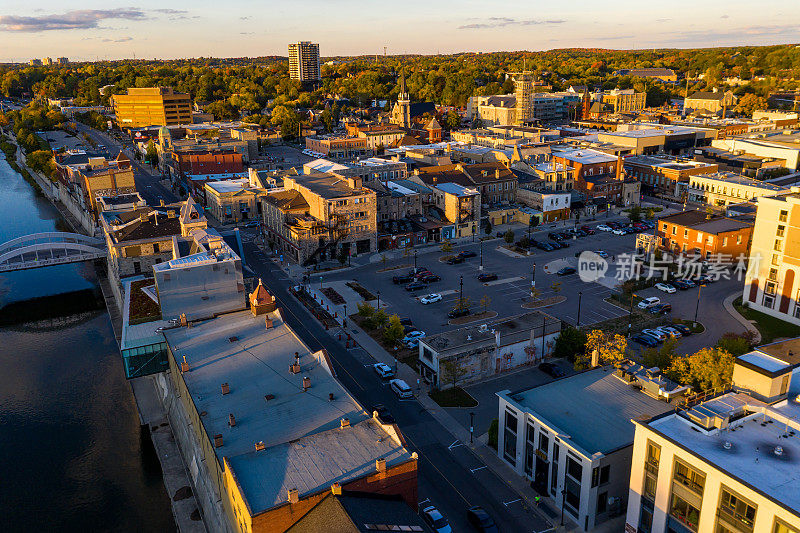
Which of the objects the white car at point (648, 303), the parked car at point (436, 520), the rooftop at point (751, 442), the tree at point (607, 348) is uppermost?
the rooftop at point (751, 442)

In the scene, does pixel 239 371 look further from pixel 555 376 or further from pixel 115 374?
pixel 555 376

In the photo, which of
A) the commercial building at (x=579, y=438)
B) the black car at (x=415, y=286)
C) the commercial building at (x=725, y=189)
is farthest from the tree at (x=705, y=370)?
the commercial building at (x=725, y=189)

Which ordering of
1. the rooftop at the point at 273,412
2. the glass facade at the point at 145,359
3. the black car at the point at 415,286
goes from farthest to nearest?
1. the black car at the point at 415,286
2. the glass facade at the point at 145,359
3. the rooftop at the point at 273,412

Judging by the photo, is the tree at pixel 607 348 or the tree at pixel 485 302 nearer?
the tree at pixel 607 348

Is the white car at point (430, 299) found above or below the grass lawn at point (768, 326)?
above

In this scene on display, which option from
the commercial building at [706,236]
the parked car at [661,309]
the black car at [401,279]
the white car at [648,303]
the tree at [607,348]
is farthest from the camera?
the commercial building at [706,236]

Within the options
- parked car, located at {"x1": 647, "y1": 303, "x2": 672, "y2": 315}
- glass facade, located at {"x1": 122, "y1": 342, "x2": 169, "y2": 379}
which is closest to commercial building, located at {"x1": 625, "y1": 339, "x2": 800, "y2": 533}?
parked car, located at {"x1": 647, "y1": 303, "x2": 672, "y2": 315}

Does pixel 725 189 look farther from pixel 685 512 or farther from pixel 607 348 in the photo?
pixel 685 512

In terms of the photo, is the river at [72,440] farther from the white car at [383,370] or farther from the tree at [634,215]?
the tree at [634,215]

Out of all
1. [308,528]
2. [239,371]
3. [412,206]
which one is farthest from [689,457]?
[412,206]
